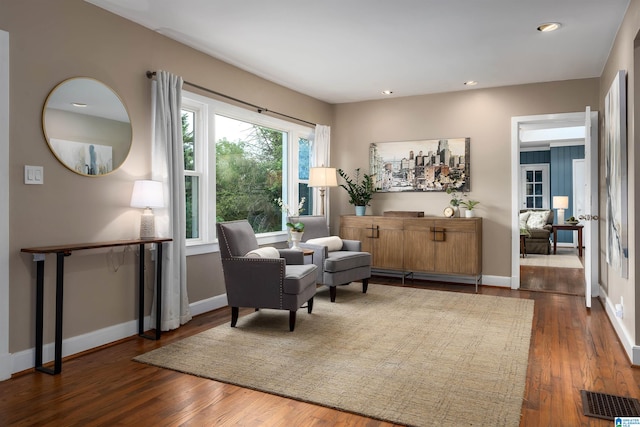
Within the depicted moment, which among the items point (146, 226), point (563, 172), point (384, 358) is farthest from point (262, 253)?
point (563, 172)

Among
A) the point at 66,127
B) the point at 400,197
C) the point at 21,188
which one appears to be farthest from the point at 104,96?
the point at 400,197

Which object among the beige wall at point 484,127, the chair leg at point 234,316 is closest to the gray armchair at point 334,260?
the chair leg at point 234,316

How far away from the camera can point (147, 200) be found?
3.55 m

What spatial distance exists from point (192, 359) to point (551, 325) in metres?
3.11

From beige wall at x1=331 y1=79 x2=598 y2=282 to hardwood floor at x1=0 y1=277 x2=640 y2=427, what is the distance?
97.6 inches

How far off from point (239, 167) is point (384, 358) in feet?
9.61

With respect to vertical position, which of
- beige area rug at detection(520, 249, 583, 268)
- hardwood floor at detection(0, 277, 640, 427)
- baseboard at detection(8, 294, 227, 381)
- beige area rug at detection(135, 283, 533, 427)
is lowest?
hardwood floor at detection(0, 277, 640, 427)

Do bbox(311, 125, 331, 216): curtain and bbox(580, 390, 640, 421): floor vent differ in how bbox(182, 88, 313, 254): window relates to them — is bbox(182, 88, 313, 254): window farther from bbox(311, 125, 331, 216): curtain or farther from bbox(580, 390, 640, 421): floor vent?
bbox(580, 390, 640, 421): floor vent

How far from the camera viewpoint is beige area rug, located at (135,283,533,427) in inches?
96.6

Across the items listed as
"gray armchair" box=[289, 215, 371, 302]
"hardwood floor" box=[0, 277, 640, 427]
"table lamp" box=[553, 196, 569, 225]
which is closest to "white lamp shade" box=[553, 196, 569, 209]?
"table lamp" box=[553, 196, 569, 225]

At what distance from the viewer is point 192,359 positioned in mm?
3135

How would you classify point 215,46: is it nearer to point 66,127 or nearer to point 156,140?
point 156,140

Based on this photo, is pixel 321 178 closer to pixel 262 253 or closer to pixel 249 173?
pixel 249 173

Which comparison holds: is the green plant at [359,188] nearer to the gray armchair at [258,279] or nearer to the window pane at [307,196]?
the window pane at [307,196]
